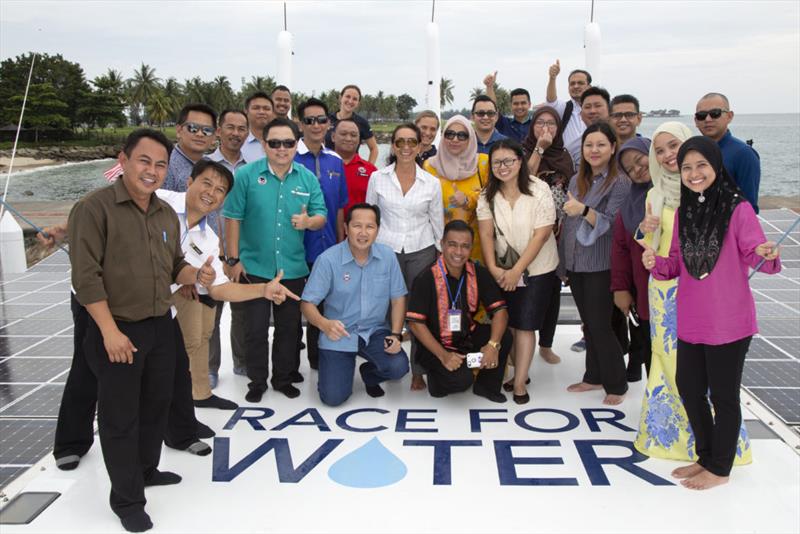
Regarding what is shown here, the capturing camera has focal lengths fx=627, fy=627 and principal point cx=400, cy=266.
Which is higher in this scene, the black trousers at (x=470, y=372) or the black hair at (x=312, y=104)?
the black hair at (x=312, y=104)

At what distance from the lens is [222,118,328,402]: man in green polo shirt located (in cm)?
370

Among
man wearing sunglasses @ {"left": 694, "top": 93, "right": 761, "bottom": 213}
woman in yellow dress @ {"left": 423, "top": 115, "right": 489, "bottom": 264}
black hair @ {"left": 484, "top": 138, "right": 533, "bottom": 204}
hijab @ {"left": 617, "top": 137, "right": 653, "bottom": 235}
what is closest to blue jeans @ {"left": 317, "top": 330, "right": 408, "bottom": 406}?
woman in yellow dress @ {"left": 423, "top": 115, "right": 489, "bottom": 264}

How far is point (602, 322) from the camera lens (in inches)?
144

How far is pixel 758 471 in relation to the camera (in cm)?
293

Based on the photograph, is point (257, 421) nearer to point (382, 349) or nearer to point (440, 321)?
point (382, 349)

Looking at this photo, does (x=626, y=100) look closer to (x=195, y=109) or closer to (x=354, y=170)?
(x=354, y=170)

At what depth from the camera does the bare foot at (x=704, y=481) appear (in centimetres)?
277

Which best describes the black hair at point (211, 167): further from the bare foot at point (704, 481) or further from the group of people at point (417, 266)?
the bare foot at point (704, 481)

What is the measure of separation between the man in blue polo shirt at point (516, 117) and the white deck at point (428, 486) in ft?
8.19

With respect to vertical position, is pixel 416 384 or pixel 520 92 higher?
pixel 520 92

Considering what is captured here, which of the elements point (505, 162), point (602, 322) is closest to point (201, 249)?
point (505, 162)

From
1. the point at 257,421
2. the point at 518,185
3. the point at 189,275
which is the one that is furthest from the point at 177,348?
the point at 518,185

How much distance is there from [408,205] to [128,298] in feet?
6.38

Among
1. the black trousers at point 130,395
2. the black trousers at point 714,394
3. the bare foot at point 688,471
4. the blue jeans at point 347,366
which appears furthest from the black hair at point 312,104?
the bare foot at point 688,471
